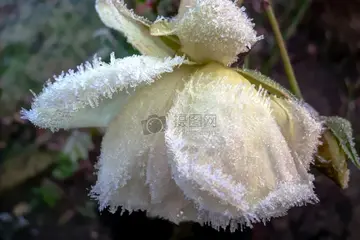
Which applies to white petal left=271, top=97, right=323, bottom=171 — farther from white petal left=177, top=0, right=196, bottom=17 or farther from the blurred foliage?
the blurred foliage

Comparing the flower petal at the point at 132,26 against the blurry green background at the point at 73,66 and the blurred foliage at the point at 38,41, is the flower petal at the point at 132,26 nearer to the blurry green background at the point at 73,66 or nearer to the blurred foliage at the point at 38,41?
the blurry green background at the point at 73,66

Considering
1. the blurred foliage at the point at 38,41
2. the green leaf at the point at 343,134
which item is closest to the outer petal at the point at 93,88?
the green leaf at the point at 343,134

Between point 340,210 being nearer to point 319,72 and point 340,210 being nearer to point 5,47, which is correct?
point 319,72

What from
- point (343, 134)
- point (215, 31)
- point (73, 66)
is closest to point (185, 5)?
point (215, 31)

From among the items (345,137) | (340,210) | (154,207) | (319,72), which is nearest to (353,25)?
(319,72)

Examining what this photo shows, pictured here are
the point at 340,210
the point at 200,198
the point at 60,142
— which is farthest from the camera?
the point at 60,142

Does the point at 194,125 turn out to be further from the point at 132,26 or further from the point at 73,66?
the point at 73,66

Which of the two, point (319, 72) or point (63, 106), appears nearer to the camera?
point (63, 106)
